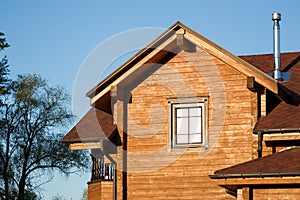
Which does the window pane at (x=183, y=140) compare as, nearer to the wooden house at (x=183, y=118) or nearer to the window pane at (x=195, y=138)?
the wooden house at (x=183, y=118)

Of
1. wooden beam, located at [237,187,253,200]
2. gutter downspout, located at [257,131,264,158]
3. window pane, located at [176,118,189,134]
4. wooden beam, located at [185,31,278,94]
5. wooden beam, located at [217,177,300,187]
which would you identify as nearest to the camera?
wooden beam, located at [217,177,300,187]

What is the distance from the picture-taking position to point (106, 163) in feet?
78.4

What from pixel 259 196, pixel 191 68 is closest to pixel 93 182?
pixel 191 68

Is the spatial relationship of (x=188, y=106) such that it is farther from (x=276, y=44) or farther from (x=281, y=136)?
(x=276, y=44)

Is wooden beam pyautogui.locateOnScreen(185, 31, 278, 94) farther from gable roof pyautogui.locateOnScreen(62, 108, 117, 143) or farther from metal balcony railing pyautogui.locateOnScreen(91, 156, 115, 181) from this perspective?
metal balcony railing pyautogui.locateOnScreen(91, 156, 115, 181)

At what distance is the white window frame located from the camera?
23.0 metres

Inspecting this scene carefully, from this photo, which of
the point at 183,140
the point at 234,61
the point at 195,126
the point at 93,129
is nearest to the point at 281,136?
the point at 234,61

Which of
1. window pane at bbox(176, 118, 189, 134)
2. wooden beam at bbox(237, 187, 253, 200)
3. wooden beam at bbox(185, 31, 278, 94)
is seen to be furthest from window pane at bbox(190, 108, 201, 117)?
wooden beam at bbox(237, 187, 253, 200)

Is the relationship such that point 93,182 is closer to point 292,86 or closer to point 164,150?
point 164,150

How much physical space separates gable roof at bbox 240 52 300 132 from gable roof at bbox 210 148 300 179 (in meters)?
0.79

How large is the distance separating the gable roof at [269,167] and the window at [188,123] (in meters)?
2.54

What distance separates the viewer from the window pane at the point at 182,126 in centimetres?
2333

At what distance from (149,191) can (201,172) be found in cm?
164

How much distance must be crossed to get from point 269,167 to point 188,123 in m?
3.92
